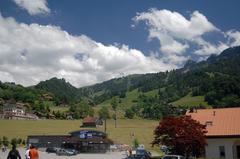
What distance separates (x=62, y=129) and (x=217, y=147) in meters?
92.5

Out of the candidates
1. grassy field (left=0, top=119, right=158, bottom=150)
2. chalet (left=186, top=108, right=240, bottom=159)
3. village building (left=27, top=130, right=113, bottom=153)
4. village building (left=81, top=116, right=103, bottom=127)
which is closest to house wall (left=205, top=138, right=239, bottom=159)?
chalet (left=186, top=108, right=240, bottom=159)

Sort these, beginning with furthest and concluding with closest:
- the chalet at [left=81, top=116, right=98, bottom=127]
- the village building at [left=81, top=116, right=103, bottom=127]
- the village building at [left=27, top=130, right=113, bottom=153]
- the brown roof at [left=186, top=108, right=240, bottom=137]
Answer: the village building at [left=81, top=116, right=103, bottom=127]
the chalet at [left=81, top=116, right=98, bottom=127]
the village building at [left=27, top=130, right=113, bottom=153]
the brown roof at [left=186, top=108, right=240, bottom=137]

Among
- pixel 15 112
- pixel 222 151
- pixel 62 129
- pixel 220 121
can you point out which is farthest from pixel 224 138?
pixel 15 112

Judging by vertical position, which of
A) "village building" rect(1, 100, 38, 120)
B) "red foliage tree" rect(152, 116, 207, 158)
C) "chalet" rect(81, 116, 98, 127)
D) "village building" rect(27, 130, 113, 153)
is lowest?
"village building" rect(27, 130, 113, 153)

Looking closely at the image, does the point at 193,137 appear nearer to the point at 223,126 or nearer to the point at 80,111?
the point at 223,126

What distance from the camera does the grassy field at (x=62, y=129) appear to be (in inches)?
4754

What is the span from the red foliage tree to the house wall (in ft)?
15.2

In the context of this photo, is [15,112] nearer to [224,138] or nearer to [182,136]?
[224,138]

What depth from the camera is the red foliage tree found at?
140 feet

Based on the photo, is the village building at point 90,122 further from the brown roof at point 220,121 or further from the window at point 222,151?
the window at point 222,151

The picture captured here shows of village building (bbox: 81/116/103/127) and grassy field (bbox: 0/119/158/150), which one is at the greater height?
village building (bbox: 81/116/103/127)

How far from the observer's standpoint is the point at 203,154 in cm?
4828

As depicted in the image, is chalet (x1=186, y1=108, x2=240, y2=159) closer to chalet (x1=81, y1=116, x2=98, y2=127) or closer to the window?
the window

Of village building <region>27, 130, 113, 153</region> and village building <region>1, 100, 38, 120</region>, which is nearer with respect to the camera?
village building <region>27, 130, 113, 153</region>
